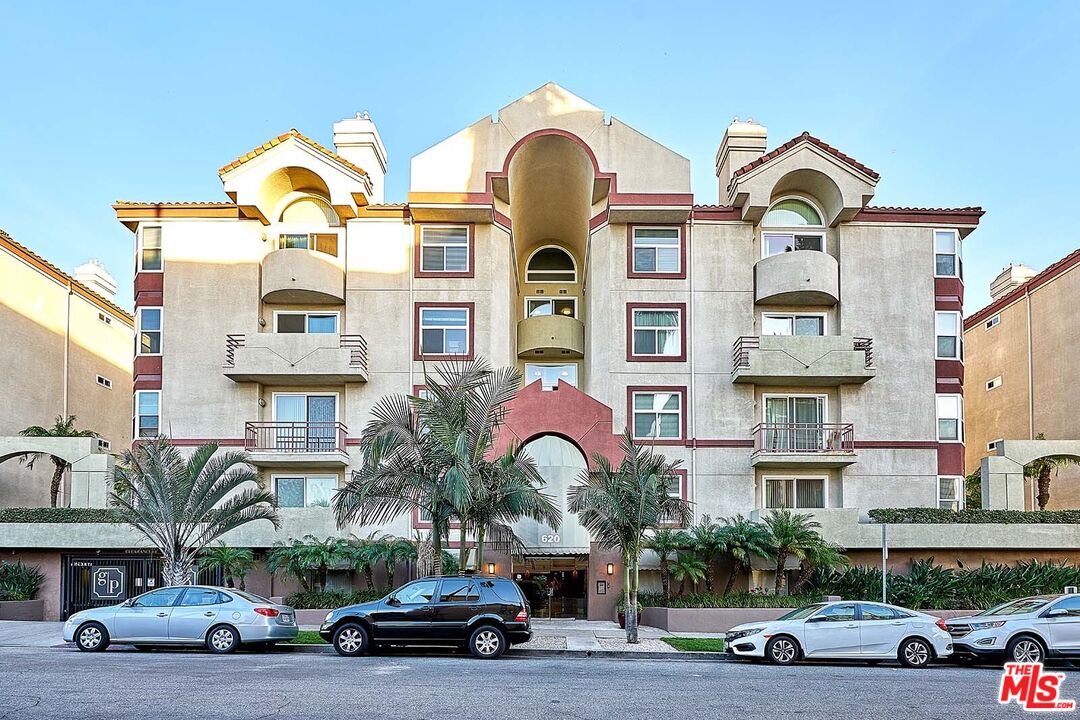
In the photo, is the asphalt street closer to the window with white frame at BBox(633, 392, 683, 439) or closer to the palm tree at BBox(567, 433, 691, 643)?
the palm tree at BBox(567, 433, 691, 643)

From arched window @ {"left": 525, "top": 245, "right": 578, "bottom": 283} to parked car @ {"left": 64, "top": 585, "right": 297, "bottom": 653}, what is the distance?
21567 millimetres

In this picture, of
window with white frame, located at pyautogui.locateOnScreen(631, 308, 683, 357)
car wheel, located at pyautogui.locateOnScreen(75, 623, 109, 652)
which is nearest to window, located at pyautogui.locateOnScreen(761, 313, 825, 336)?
window with white frame, located at pyautogui.locateOnScreen(631, 308, 683, 357)

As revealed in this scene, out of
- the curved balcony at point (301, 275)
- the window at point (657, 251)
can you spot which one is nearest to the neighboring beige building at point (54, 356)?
the curved balcony at point (301, 275)

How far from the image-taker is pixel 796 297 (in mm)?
30188

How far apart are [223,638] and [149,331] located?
15375 mm

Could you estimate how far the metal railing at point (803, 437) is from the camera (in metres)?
29.5

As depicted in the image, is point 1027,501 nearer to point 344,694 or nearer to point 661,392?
point 661,392

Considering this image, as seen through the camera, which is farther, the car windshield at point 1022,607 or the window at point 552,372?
the window at point 552,372

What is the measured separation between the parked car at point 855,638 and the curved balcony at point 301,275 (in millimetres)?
17905

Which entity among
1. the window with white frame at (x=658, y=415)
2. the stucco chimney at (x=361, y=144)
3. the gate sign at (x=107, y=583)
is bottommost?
the gate sign at (x=107, y=583)

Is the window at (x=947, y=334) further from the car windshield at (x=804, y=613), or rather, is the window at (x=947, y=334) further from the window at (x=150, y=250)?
the window at (x=150, y=250)

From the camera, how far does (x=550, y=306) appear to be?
36.8 metres

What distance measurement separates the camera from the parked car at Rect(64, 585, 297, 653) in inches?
711

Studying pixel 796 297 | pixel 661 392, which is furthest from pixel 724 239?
pixel 661 392
